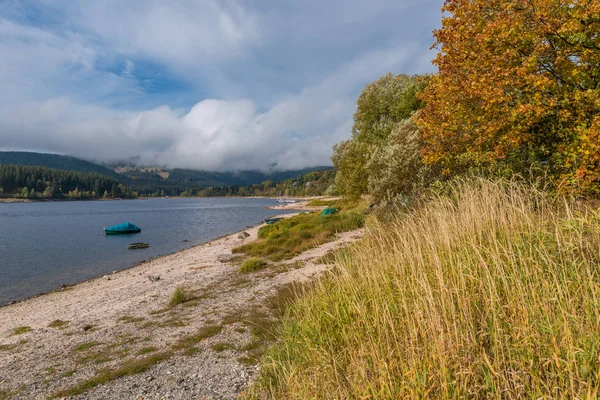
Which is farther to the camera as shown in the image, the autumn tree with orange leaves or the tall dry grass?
the autumn tree with orange leaves

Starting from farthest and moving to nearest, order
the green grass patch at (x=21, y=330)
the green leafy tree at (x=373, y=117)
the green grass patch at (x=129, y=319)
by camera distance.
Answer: the green leafy tree at (x=373, y=117)
the green grass patch at (x=21, y=330)
the green grass patch at (x=129, y=319)

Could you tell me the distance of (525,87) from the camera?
36.1 feet

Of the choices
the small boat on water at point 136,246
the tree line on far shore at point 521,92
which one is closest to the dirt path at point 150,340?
the tree line on far shore at point 521,92

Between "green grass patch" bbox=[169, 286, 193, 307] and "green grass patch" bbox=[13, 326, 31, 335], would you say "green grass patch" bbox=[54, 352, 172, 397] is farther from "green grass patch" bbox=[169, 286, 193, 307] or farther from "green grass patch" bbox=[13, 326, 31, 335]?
"green grass patch" bbox=[13, 326, 31, 335]

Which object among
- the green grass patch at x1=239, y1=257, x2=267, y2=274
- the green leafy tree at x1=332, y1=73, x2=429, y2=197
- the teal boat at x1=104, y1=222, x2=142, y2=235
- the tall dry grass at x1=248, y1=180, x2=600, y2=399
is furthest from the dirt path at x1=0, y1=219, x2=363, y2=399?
the teal boat at x1=104, y1=222, x2=142, y2=235

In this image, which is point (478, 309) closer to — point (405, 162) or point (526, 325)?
point (526, 325)

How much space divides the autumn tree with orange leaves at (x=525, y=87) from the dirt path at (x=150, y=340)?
32.5 ft

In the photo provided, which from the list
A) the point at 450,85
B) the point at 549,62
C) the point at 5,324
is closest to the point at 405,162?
the point at 450,85

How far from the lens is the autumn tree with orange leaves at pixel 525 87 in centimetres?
965

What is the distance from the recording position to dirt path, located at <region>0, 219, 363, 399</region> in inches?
→ 275

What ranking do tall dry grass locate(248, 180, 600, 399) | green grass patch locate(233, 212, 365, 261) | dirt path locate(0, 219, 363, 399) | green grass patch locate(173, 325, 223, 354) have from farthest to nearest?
green grass patch locate(233, 212, 365, 261) < green grass patch locate(173, 325, 223, 354) < dirt path locate(0, 219, 363, 399) < tall dry grass locate(248, 180, 600, 399)

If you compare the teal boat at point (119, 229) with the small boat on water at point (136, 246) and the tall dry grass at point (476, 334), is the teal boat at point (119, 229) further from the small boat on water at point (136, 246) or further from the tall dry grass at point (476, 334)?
the tall dry grass at point (476, 334)

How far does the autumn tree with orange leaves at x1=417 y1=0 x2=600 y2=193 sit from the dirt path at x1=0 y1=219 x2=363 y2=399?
390 inches

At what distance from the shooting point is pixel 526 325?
11.2 ft
